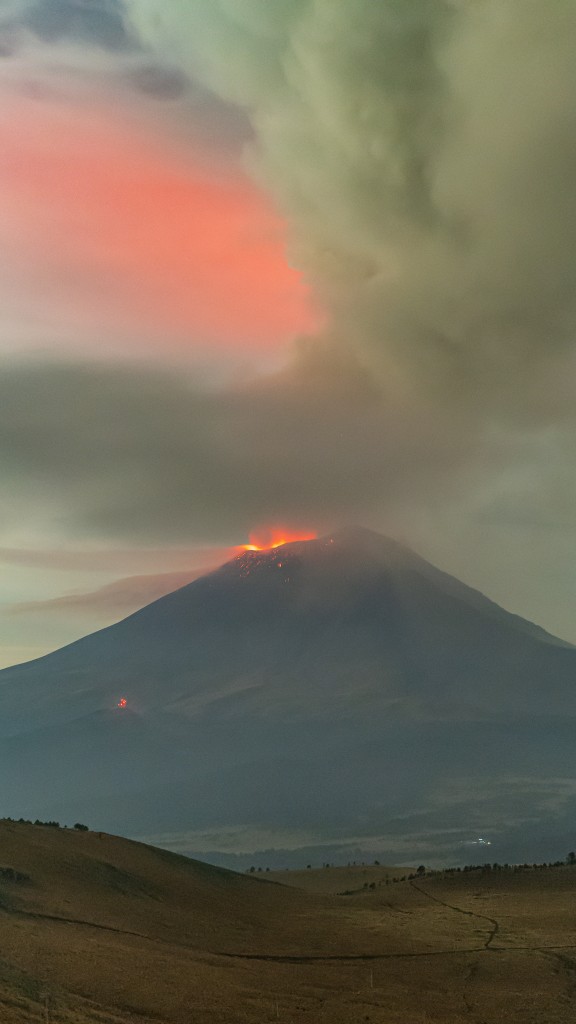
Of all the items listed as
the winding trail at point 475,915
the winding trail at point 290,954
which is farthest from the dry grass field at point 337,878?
the winding trail at point 290,954

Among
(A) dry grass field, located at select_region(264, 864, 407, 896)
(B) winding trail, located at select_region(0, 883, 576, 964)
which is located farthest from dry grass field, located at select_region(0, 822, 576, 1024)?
(A) dry grass field, located at select_region(264, 864, 407, 896)

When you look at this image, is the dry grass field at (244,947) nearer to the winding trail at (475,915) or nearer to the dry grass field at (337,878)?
the winding trail at (475,915)

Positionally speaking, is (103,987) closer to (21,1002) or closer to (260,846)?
(21,1002)

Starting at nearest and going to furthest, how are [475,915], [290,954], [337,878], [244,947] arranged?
[290,954]
[244,947]
[475,915]
[337,878]

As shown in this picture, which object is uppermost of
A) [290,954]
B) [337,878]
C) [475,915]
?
[290,954]

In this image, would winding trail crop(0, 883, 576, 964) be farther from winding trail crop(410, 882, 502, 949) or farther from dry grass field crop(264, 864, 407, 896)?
dry grass field crop(264, 864, 407, 896)

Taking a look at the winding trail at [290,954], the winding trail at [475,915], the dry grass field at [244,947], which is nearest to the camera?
the dry grass field at [244,947]

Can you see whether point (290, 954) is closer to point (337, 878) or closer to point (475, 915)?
point (475, 915)

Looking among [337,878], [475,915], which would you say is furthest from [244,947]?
[337,878]
